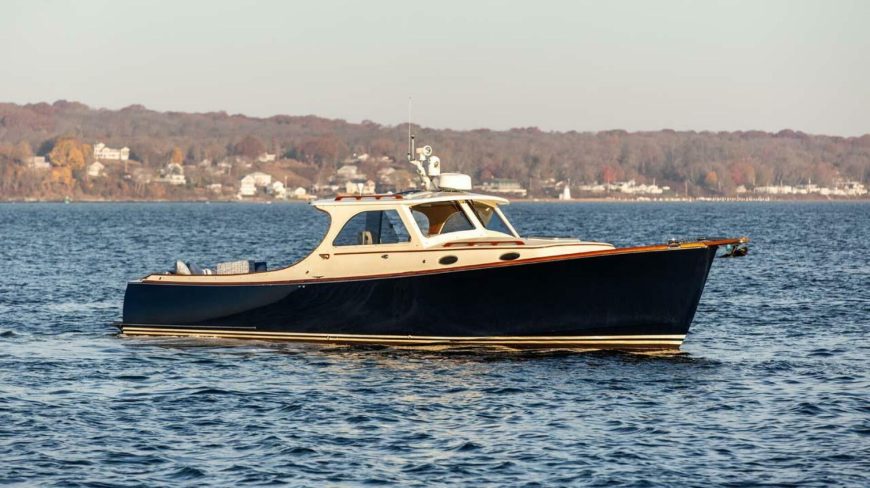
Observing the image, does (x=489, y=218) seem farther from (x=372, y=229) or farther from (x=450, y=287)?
(x=450, y=287)

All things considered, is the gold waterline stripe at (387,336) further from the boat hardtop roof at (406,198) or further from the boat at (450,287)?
the boat hardtop roof at (406,198)

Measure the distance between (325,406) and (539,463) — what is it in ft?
14.8

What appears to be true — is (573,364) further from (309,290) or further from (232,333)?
(232,333)

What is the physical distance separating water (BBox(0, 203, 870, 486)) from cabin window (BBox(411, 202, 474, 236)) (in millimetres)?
2466

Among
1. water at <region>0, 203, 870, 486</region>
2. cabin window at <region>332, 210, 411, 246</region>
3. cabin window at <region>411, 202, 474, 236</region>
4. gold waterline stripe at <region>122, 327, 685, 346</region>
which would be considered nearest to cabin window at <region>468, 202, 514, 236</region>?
cabin window at <region>411, 202, 474, 236</region>

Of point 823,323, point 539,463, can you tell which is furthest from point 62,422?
point 823,323

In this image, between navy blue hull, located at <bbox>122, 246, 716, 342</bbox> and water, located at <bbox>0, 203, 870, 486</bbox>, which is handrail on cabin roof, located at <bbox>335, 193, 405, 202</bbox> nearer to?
navy blue hull, located at <bbox>122, 246, 716, 342</bbox>

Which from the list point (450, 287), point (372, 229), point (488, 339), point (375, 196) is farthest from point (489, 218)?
point (488, 339)

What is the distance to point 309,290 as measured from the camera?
2514 cm

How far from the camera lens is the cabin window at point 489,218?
26.0 meters

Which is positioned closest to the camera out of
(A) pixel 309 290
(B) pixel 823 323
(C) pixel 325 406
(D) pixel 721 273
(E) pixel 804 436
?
(E) pixel 804 436

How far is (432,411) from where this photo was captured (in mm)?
19250

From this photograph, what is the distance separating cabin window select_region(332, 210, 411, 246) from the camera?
2497cm

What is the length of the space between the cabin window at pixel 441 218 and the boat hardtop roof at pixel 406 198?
19 centimetres
